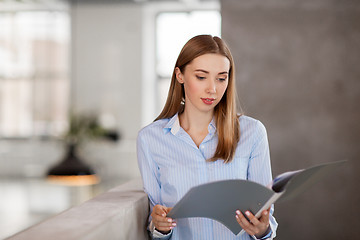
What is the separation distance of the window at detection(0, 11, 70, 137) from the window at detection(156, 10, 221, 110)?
2.01 meters

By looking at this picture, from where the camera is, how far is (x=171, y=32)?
9.36 m

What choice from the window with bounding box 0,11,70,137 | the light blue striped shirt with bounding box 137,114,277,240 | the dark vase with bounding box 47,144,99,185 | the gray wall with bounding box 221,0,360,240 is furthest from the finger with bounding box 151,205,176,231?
the window with bounding box 0,11,70,137

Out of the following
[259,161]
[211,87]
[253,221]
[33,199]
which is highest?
[211,87]

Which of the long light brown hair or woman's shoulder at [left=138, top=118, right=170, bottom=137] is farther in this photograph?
woman's shoulder at [left=138, top=118, right=170, bottom=137]

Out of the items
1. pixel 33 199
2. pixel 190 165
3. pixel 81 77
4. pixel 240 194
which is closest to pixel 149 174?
pixel 190 165

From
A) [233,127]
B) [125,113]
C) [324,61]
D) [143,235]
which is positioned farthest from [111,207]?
[125,113]

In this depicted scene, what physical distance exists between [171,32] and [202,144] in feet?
26.3

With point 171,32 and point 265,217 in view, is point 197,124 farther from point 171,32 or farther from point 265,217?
point 171,32

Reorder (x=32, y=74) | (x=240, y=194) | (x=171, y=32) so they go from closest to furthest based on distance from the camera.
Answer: (x=240, y=194)
(x=171, y=32)
(x=32, y=74)

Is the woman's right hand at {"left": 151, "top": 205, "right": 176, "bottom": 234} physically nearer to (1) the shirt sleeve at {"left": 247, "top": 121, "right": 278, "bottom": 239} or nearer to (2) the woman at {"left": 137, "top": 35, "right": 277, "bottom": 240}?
(2) the woman at {"left": 137, "top": 35, "right": 277, "bottom": 240}

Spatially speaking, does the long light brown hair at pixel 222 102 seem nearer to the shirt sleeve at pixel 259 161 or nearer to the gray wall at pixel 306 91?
the shirt sleeve at pixel 259 161

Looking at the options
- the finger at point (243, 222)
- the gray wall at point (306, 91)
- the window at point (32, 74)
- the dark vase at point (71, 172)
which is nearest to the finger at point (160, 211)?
the finger at point (243, 222)

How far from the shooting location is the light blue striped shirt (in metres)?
1.53

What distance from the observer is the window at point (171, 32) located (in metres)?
9.31
